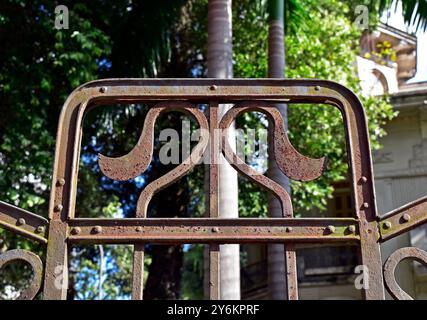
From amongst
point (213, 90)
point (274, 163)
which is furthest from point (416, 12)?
point (213, 90)

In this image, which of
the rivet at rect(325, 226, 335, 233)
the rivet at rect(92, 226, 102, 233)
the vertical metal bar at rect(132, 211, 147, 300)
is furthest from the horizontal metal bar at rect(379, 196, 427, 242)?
the rivet at rect(92, 226, 102, 233)

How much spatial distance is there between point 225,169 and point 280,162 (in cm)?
350

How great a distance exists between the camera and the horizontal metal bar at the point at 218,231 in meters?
1.72

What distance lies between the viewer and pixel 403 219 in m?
1.74

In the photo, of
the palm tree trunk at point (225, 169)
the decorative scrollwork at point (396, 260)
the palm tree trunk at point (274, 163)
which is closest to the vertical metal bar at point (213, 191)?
the decorative scrollwork at point (396, 260)

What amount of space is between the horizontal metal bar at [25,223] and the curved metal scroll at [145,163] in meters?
0.24

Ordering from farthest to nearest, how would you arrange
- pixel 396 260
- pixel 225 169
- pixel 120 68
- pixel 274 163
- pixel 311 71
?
pixel 311 71, pixel 120 68, pixel 274 163, pixel 225 169, pixel 396 260

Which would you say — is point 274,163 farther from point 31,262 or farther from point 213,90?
point 31,262

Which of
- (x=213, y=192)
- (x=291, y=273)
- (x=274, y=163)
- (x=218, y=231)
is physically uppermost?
(x=274, y=163)

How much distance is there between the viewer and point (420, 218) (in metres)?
1.74

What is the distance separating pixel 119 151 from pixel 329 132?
373 centimetres

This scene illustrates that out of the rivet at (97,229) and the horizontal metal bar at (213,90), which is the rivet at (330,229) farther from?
the rivet at (97,229)

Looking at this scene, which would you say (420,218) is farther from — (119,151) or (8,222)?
(119,151)

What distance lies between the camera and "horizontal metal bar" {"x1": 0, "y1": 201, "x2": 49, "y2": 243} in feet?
5.73
